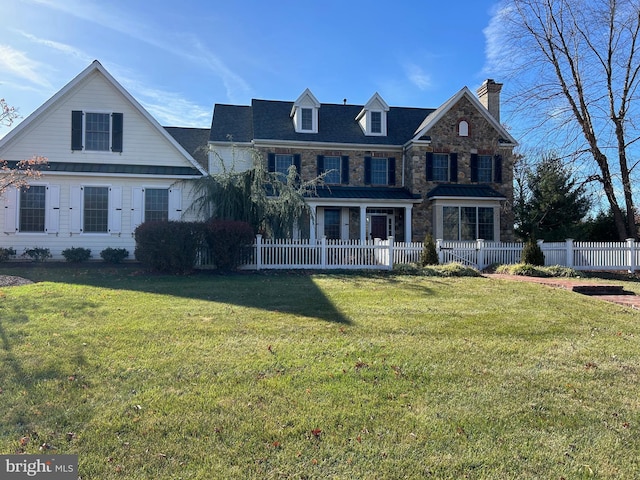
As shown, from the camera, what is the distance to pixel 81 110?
16797 mm

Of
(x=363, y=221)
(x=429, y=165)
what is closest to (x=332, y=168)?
(x=363, y=221)

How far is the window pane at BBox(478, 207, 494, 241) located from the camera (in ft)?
69.3

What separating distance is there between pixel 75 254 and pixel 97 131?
509 cm

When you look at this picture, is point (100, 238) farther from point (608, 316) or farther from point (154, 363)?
point (608, 316)

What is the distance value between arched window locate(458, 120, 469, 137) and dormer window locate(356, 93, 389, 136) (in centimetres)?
383

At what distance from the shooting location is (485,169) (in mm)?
21922

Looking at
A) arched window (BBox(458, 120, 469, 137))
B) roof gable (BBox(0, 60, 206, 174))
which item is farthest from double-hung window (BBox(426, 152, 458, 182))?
roof gable (BBox(0, 60, 206, 174))

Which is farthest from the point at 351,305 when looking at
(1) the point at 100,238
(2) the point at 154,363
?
(1) the point at 100,238

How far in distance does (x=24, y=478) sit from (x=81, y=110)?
17270mm

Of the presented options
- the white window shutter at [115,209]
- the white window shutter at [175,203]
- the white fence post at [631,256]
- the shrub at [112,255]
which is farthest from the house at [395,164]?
the shrub at [112,255]

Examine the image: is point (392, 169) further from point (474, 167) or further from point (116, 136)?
point (116, 136)

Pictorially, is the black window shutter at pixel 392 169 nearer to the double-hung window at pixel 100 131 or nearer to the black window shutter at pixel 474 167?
the black window shutter at pixel 474 167

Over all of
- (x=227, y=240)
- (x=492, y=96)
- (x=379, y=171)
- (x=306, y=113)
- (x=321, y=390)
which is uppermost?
(x=492, y=96)

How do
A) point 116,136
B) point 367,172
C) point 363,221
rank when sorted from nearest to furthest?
point 116,136 < point 363,221 < point 367,172
